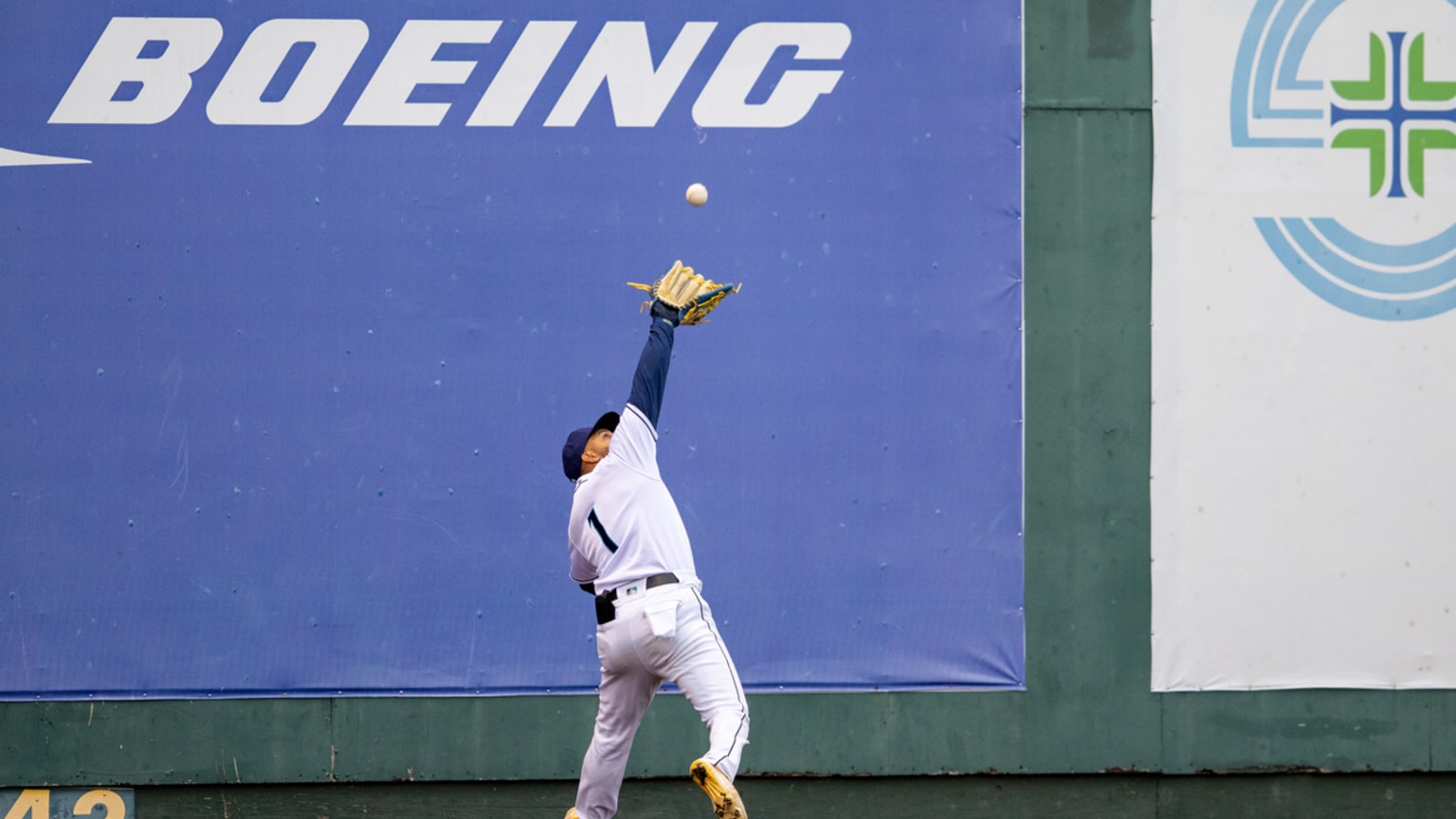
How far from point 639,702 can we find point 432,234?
253 cm

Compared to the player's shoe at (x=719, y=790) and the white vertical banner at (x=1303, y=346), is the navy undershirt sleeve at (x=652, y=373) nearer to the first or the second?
the player's shoe at (x=719, y=790)

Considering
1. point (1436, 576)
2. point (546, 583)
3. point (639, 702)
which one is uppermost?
point (1436, 576)

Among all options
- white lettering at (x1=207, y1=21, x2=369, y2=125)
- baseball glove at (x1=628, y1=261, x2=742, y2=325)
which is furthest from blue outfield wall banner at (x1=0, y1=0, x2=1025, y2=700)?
baseball glove at (x1=628, y1=261, x2=742, y2=325)

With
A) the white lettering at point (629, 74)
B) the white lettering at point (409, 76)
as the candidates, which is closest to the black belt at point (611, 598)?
the white lettering at point (629, 74)

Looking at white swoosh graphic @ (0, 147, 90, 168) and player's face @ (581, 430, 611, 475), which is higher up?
white swoosh graphic @ (0, 147, 90, 168)

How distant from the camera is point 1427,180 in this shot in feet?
22.2

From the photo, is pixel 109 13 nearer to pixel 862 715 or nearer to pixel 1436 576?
pixel 862 715

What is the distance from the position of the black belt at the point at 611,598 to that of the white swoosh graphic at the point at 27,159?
11.1 feet

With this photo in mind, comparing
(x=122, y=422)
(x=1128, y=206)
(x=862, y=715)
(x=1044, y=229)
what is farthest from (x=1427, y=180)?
(x=122, y=422)

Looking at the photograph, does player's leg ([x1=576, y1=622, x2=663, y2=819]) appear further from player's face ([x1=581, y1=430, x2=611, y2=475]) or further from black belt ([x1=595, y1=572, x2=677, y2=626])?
player's face ([x1=581, y1=430, x2=611, y2=475])

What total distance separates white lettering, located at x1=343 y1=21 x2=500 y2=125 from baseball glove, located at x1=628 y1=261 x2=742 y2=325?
1.93 m

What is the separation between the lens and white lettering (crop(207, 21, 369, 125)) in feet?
21.5

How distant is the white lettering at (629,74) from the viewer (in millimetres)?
6629

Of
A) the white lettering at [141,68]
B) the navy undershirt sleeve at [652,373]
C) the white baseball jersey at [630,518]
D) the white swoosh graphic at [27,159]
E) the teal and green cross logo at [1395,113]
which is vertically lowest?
the white baseball jersey at [630,518]
